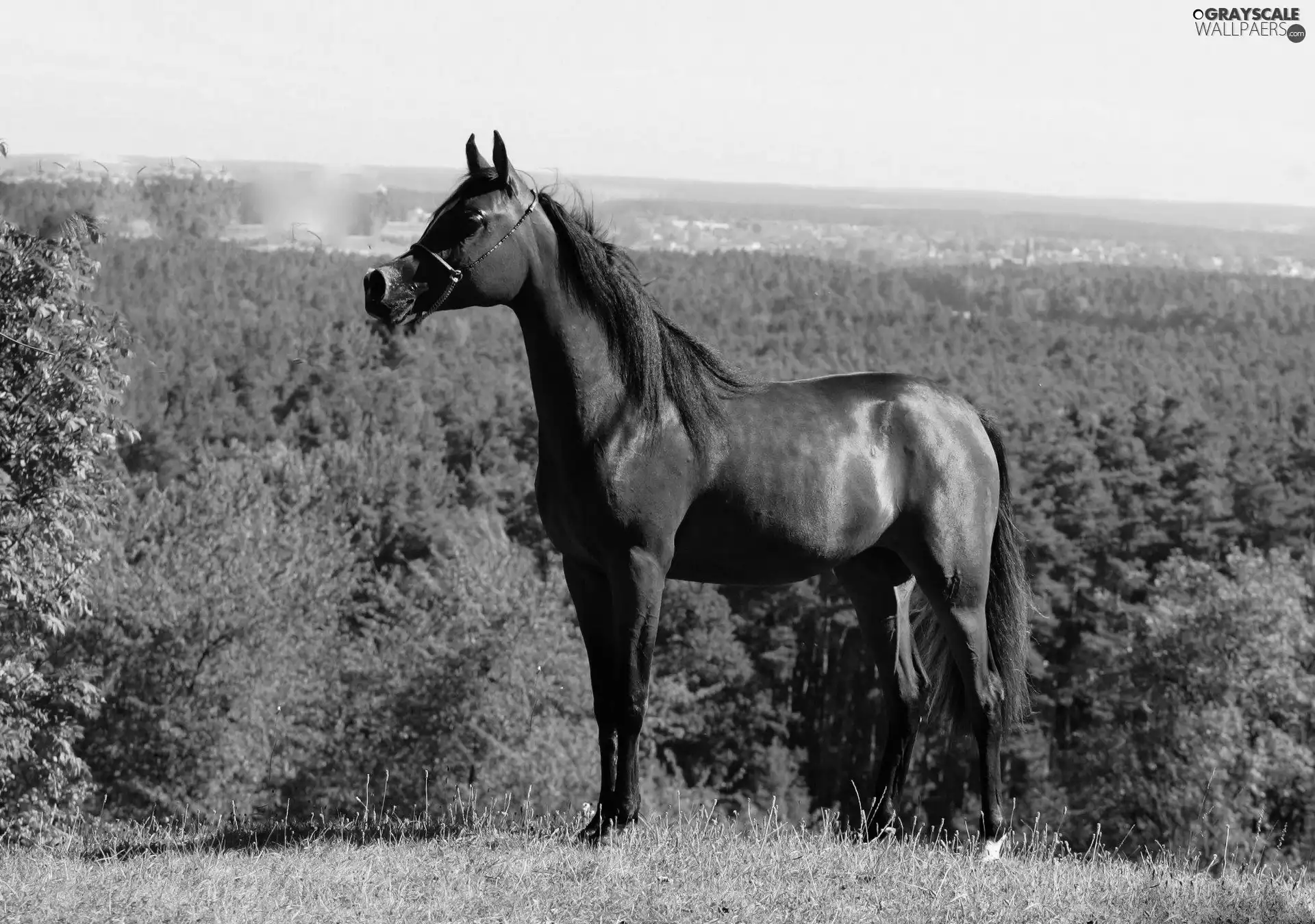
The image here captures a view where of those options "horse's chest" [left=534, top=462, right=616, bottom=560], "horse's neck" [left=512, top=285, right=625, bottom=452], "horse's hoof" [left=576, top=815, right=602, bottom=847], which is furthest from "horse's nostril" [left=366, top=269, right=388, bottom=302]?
"horse's hoof" [left=576, top=815, right=602, bottom=847]

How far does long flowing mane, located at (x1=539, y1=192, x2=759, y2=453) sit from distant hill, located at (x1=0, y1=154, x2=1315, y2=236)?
382mm

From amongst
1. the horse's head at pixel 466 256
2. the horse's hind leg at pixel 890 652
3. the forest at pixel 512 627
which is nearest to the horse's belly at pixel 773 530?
the horse's hind leg at pixel 890 652

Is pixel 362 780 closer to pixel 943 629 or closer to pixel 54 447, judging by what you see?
pixel 54 447

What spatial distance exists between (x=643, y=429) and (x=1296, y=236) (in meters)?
146

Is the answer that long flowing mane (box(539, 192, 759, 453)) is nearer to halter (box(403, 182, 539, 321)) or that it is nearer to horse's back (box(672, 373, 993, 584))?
horse's back (box(672, 373, 993, 584))

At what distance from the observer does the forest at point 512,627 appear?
119 ft

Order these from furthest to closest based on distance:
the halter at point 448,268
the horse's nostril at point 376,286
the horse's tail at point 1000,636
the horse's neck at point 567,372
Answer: the horse's tail at point 1000,636
the horse's neck at point 567,372
the halter at point 448,268
the horse's nostril at point 376,286

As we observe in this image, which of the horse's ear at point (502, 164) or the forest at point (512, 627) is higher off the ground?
the horse's ear at point (502, 164)

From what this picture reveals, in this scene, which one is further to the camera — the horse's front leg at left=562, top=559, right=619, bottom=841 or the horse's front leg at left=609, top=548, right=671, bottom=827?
the horse's front leg at left=562, top=559, right=619, bottom=841

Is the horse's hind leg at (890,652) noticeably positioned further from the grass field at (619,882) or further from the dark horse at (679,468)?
the grass field at (619,882)

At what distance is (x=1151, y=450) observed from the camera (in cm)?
5766

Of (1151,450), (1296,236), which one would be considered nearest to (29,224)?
(1151,450)

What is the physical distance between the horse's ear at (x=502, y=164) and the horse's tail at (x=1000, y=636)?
3.33 meters

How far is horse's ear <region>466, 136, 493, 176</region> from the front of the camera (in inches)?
271
